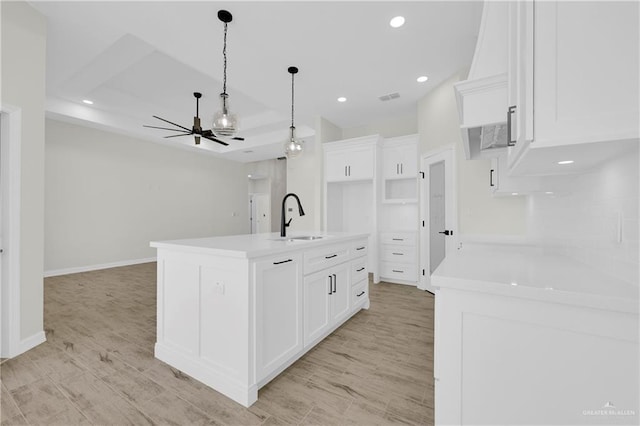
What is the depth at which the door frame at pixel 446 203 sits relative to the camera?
3.52 meters

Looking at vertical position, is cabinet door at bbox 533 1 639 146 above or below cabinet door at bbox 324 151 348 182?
below

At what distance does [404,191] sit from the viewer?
15.9 feet

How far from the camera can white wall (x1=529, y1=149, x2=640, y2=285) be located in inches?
37.7

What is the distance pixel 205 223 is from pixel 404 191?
18.8 ft

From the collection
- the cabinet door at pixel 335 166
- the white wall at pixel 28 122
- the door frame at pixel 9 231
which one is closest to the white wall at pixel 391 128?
the cabinet door at pixel 335 166

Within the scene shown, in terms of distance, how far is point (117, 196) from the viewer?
577 cm

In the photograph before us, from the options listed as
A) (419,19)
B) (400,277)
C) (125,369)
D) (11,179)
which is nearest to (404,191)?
(400,277)

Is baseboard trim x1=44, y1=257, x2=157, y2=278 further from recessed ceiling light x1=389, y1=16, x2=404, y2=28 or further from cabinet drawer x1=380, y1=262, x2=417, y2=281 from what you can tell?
recessed ceiling light x1=389, y1=16, x2=404, y2=28

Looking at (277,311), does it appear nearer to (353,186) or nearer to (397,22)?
(397,22)

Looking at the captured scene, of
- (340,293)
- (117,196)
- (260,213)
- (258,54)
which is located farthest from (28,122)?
(260,213)

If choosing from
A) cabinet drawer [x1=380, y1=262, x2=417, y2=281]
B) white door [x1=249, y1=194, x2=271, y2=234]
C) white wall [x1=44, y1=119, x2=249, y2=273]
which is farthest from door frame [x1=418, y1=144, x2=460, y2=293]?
white wall [x1=44, y1=119, x2=249, y2=273]

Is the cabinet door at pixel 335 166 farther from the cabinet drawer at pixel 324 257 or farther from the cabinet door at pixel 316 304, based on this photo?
the cabinet door at pixel 316 304

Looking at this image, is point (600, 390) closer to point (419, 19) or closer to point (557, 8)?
point (557, 8)

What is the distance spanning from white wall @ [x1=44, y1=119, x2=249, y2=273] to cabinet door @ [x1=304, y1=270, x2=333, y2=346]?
18.1ft
